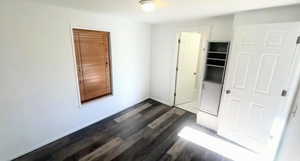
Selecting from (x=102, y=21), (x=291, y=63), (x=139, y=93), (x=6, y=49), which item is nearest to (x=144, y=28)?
(x=102, y=21)

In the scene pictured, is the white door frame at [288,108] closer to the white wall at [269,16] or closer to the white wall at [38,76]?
the white wall at [269,16]

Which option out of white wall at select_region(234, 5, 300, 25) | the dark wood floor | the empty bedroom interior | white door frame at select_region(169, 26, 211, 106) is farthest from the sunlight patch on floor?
white wall at select_region(234, 5, 300, 25)

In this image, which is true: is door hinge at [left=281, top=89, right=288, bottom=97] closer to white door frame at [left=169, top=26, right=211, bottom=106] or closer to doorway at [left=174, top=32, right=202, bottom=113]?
white door frame at [left=169, top=26, right=211, bottom=106]

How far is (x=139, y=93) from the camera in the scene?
13.3ft

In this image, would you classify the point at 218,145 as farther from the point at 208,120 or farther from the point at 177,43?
the point at 177,43

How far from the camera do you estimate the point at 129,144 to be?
2443 mm

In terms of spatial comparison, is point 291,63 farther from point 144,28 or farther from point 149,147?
point 144,28

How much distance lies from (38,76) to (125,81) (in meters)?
1.79

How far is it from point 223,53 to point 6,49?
11.0ft

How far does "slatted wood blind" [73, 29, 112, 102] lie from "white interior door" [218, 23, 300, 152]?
2.43m

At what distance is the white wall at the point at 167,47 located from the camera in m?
2.86

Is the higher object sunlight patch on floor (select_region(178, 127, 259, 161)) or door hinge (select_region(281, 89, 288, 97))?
door hinge (select_region(281, 89, 288, 97))

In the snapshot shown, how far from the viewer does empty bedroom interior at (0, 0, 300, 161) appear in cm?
186

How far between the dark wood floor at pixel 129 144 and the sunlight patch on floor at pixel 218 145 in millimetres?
120
